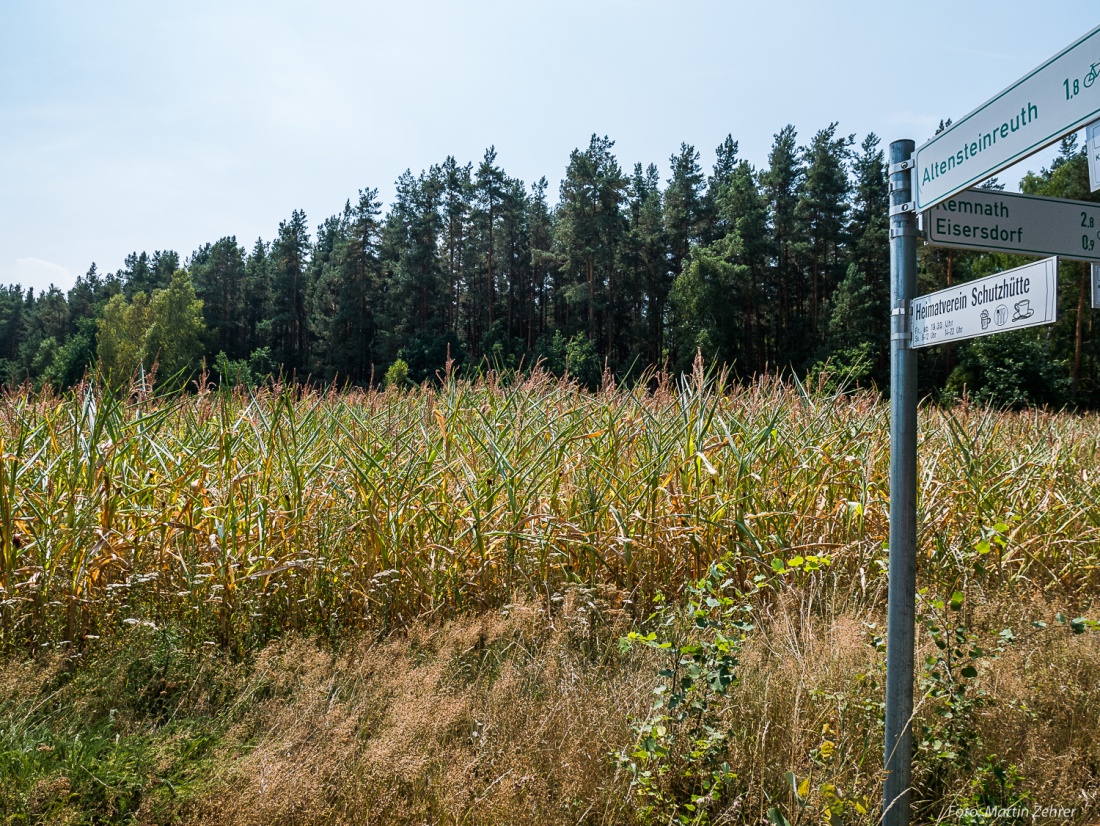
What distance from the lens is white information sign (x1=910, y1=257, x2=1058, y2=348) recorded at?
4.71 feet

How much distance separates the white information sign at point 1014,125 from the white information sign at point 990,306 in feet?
0.81

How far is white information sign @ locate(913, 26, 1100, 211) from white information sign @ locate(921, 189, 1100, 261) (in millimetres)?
72

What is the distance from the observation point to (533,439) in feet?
12.4

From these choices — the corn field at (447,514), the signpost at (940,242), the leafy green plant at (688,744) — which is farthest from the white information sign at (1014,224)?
the corn field at (447,514)

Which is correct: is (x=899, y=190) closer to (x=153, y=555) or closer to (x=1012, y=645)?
(x=1012, y=645)

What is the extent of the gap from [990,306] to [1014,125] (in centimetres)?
44

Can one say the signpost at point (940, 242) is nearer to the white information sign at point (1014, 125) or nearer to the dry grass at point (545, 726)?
the white information sign at point (1014, 125)

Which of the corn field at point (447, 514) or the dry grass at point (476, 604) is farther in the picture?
the corn field at point (447, 514)

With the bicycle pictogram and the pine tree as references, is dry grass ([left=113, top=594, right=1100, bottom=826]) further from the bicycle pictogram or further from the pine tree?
the pine tree

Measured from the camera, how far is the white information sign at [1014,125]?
147cm

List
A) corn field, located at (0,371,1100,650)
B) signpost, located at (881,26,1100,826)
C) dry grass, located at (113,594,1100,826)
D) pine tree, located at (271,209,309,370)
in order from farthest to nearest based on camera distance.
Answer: pine tree, located at (271,209,309,370)
corn field, located at (0,371,1100,650)
dry grass, located at (113,594,1100,826)
signpost, located at (881,26,1100,826)

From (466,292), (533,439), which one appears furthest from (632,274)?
(533,439)

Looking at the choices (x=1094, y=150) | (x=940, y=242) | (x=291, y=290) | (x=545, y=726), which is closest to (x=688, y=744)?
(x=545, y=726)

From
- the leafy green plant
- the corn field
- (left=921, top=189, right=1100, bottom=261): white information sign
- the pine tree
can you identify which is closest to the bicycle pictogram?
(left=921, top=189, right=1100, bottom=261): white information sign
